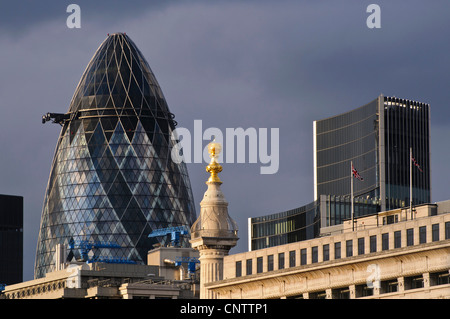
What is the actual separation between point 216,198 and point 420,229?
4477 centimetres

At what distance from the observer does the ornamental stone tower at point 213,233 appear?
15988 cm

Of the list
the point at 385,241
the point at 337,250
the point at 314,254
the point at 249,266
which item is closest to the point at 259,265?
the point at 249,266

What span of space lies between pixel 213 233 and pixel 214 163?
32.1 ft

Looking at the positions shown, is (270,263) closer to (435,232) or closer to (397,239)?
(397,239)

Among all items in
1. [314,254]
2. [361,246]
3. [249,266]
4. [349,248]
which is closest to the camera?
[361,246]

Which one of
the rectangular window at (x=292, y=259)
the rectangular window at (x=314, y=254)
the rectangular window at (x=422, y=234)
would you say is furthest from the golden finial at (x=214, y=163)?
the rectangular window at (x=422, y=234)

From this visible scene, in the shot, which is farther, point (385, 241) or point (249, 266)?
point (249, 266)

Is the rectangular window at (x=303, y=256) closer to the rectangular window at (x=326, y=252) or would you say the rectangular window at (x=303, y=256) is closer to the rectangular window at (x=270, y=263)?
the rectangular window at (x=326, y=252)

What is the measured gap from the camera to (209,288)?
15112 cm

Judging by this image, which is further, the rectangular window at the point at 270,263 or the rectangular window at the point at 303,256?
the rectangular window at the point at 270,263

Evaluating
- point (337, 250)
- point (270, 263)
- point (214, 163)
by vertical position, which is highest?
point (214, 163)

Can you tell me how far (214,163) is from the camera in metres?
167
